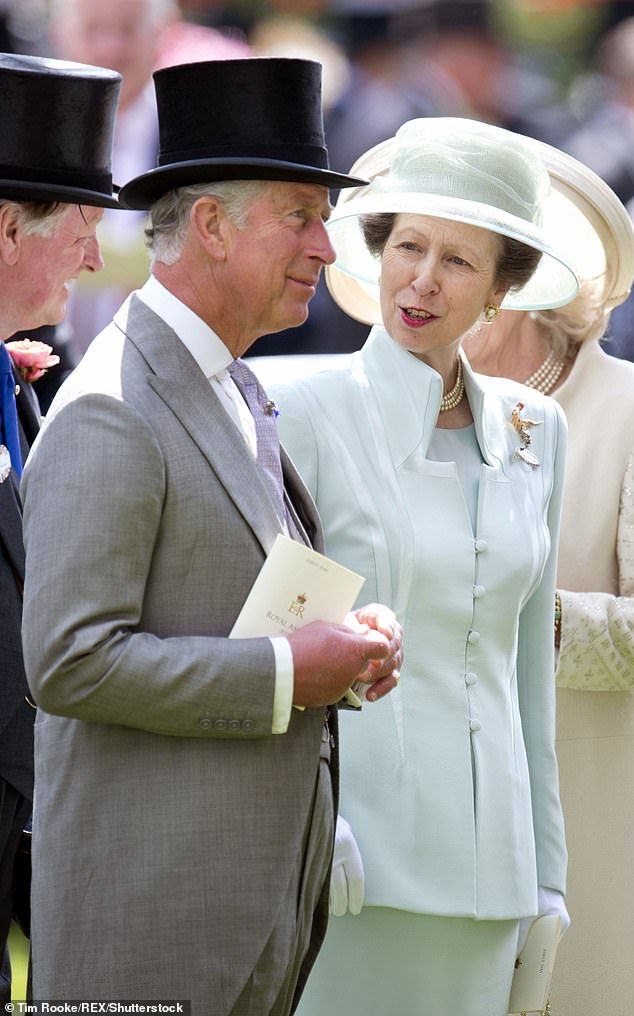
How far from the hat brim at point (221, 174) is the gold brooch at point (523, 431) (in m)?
0.87

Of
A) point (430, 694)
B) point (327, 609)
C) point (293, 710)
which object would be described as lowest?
point (430, 694)

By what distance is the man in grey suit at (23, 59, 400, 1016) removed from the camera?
1.88 metres

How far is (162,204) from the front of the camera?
2.22 metres

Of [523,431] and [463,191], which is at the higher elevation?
[463,191]

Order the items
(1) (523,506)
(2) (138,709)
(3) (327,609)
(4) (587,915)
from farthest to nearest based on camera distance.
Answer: (4) (587,915) < (1) (523,506) < (3) (327,609) < (2) (138,709)

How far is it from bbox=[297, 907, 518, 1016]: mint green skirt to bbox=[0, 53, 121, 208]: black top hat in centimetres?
138

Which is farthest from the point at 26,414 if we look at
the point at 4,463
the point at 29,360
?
the point at 4,463

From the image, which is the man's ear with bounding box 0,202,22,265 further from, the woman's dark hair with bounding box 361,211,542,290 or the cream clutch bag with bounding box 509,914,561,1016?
the cream clutch bag with bounding box 509,914,561,1016

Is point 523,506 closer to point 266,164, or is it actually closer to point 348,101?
point 266,164

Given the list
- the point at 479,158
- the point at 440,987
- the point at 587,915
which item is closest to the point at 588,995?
the point at 587,915

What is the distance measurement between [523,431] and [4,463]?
1029mm

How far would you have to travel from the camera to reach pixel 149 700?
6.21 ft

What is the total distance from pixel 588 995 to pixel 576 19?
363 centimetres

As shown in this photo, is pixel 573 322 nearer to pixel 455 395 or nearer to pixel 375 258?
pixel 375 258
